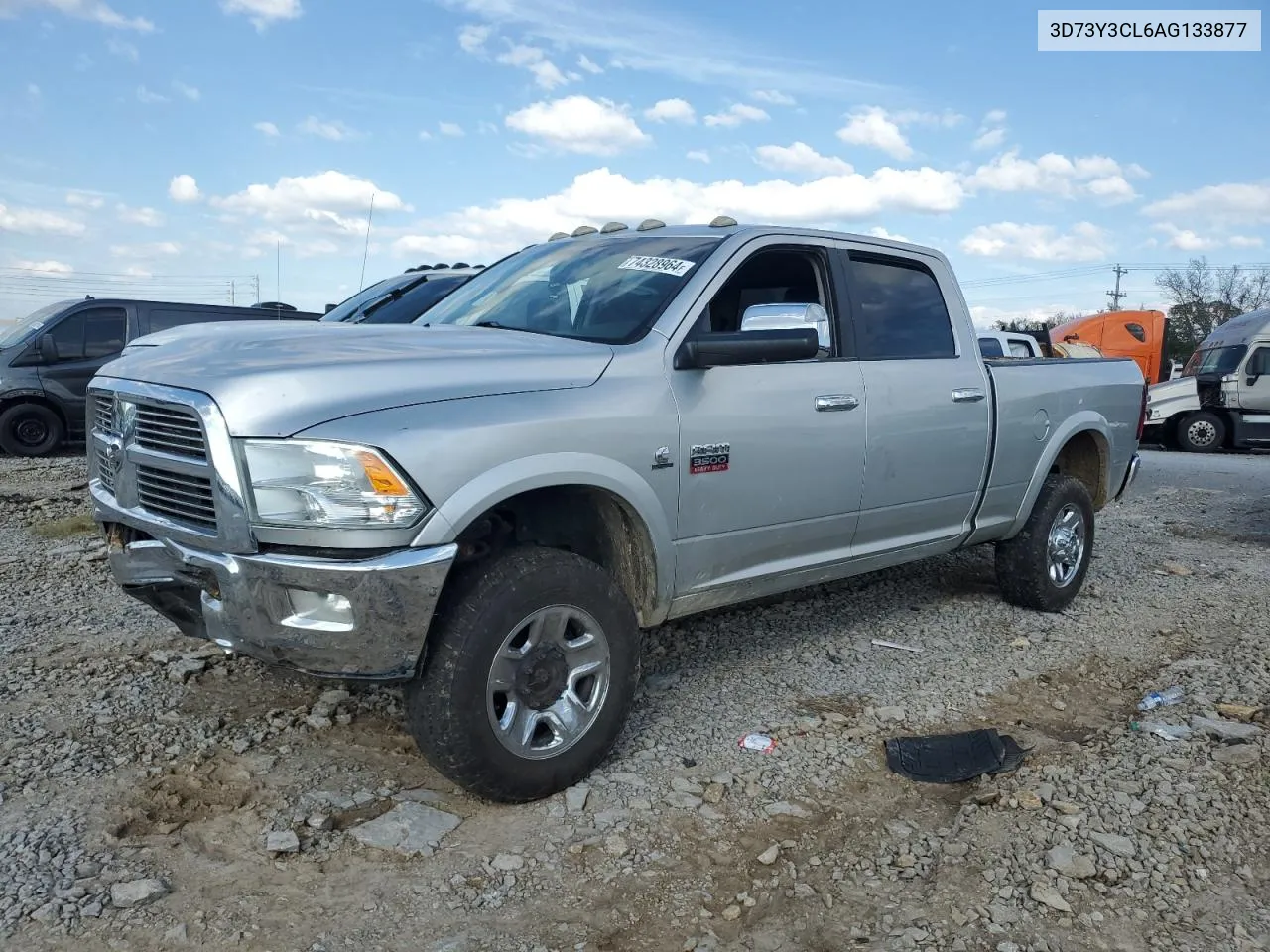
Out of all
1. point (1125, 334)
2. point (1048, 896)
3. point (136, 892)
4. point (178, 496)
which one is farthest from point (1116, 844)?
point (1125, 334)

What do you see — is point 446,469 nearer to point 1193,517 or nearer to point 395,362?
point 395,362

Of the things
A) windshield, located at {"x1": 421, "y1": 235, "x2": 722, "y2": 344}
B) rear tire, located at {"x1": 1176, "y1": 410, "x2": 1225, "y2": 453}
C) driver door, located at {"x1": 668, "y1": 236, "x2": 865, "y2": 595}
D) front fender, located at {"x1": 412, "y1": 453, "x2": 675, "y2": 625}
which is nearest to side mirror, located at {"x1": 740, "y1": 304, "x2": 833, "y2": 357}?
driver door, located at {"x1": 668, "y1": 236, "x2": 865, "y2": 595}

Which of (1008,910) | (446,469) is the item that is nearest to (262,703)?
(446,469)

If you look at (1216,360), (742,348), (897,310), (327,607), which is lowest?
(327,607)

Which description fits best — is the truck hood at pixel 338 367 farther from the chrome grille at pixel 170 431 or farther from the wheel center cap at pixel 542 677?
the wheel center cap at pixel 542 677

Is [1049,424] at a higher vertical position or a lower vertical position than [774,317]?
lower

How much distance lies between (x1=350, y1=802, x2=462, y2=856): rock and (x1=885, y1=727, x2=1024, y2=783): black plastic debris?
1.60 meters

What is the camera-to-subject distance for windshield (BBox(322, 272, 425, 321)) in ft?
35.1

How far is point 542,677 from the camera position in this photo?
3289 mm

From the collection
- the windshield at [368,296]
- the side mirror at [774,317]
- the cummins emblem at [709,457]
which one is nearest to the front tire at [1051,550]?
the side mirror at [774,317]

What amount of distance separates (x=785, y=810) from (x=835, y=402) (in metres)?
1.64

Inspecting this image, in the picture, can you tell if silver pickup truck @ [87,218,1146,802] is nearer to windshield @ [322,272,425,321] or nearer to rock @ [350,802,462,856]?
rock @ [350,802,462,856]

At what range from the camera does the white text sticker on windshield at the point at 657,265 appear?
Result: 3.97 metres

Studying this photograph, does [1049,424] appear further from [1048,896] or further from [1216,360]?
[1216,360]
